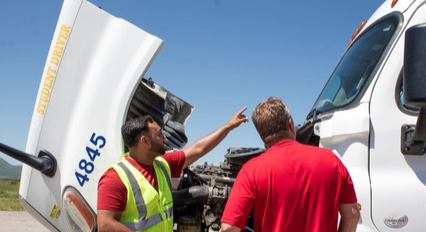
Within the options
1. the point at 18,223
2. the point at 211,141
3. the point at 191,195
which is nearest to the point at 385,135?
the point at 211,141

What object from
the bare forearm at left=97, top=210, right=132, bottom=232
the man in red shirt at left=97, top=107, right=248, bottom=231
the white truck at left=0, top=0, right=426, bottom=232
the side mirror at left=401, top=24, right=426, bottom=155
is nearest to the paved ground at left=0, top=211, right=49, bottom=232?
the white truck at left=0, top=0, right=426, bottom=232

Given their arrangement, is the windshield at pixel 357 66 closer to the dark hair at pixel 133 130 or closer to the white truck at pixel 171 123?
A: the white truck at pixel 171 123

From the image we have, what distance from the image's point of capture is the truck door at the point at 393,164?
277 cm

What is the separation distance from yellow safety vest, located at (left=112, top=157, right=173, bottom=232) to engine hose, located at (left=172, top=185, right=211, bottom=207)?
1.91 ft

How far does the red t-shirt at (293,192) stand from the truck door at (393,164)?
1.42 ft

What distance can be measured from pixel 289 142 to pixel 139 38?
63.1 inches

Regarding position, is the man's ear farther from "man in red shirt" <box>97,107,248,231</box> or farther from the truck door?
the truck door

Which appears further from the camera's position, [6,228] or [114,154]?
→ [6,228]

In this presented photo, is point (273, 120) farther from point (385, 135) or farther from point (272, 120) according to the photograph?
point (385, 135)

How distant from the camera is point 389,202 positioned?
9.19 feet

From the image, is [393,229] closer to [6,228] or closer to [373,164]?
[373,164]

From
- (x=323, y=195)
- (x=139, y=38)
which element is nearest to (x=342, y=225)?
(x=323, y=195)

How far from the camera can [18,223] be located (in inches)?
599

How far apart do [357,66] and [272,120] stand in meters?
1.26
